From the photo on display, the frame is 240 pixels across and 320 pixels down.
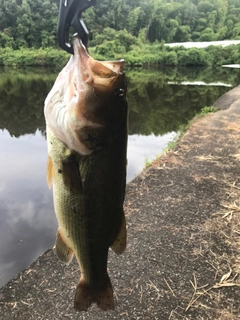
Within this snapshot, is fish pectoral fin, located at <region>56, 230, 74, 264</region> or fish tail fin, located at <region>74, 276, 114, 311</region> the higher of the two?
fish pectoral fin, located at <region>56, 230, 74, 264</region>

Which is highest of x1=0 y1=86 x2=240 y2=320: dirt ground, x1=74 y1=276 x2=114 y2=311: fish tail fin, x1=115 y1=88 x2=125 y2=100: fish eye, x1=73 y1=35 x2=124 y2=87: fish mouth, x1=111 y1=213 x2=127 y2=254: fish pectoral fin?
x1=73 y1=35 x2=124 y2=87: fish mouth

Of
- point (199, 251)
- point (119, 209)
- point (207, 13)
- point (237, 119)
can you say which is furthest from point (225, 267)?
point (207, 13)

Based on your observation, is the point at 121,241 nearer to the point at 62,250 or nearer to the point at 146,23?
the point at 62,250

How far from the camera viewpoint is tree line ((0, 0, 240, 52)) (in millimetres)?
59094

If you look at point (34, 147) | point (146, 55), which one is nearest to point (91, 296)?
point (34, 147)

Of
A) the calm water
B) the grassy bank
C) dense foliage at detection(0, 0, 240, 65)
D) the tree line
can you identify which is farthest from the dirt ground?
the grassy bank

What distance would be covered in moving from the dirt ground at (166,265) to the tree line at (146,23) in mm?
52262

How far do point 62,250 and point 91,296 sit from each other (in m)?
0.45

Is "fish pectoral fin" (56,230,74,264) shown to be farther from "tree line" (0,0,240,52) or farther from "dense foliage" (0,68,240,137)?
"tree line" (0,0,240,52)

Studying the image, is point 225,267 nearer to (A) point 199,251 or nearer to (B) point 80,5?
(A) point 199,251

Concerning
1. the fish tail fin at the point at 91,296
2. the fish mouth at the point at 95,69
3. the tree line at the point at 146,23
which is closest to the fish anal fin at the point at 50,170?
the fish mouth at the point at 95,69

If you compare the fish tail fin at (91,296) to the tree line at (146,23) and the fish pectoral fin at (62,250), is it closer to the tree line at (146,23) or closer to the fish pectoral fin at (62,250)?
the fish pectoral fin at (62,250)

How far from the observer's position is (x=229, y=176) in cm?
832

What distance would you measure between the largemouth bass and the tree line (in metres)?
56.2
